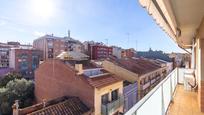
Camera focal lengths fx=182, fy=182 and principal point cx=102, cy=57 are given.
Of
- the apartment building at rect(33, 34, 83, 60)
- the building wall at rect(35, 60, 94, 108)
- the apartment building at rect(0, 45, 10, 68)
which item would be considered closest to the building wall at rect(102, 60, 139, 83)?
the building wall at rect(35, 60, 94, 108)

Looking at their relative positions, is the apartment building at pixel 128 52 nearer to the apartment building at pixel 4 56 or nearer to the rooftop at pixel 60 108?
the apartment building at pixel 4 56

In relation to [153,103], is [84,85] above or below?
below

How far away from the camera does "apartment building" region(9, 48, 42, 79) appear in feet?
98.7

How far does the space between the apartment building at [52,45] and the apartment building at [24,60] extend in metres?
1.44

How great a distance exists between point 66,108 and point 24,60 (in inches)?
1007

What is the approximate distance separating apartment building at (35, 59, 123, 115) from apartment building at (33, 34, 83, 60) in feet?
66.2

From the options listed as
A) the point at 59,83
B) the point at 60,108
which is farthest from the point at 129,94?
the point at 60,108

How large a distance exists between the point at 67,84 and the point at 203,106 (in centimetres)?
887

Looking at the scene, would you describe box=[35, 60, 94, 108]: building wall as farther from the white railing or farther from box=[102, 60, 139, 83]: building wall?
the white railing

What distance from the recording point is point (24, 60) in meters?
31.5

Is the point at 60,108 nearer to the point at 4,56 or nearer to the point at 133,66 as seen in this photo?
the point at 133,66

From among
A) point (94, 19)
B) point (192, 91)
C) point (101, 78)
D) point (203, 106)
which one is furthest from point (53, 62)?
point (94, 19)

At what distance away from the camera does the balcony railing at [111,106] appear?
34.0 feet

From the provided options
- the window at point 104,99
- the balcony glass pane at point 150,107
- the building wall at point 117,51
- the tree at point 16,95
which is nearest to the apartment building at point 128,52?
the building wall at point 117,51
